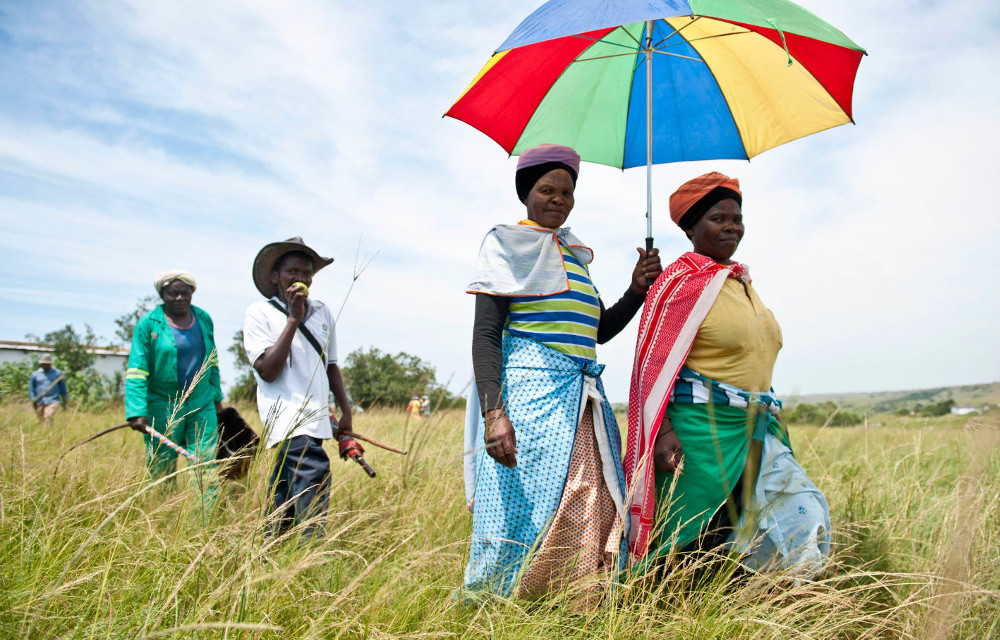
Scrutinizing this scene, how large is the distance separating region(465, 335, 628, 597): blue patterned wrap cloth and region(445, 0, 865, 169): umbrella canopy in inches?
45.9

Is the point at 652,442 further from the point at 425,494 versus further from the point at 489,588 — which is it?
the point at 425,494

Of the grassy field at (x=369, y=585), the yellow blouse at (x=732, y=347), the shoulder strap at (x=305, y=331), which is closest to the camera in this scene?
the grassy field at (x=369, y=585)

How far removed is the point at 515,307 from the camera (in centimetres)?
238

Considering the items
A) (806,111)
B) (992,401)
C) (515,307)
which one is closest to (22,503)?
(515,307)

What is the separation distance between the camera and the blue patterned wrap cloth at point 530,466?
7.09 feet

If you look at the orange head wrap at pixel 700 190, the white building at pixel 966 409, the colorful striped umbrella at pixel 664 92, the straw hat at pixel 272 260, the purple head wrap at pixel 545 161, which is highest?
the colorful striped umbrella at pixel 664 92

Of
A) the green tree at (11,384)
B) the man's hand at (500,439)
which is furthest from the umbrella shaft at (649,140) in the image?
the green tree at (11,384)

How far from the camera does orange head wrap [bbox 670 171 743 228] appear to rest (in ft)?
8.53

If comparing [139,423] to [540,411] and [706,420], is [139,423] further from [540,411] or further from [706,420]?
[706,420]

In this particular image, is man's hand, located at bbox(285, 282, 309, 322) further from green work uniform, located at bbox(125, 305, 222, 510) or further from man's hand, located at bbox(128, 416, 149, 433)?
man's hand, located at bbox(128, 416, 149, 433)

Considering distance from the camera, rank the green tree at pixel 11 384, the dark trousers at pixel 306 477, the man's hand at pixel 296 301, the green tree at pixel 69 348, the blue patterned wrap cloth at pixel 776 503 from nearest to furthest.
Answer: the blue patterned wrap cloth at pixel 776 503, the dark trousers at pixel 306 477, the man's hand at pixel 296 301, the green tree at pixel 11 384, the green tree at pixel 69 348

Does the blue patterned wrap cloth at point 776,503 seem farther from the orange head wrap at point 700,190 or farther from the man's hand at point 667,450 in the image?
the orange head wrap at point 700,190

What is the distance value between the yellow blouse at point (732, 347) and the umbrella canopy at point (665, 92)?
81 centimetres

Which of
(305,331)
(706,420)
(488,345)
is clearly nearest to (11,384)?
(305,331)
